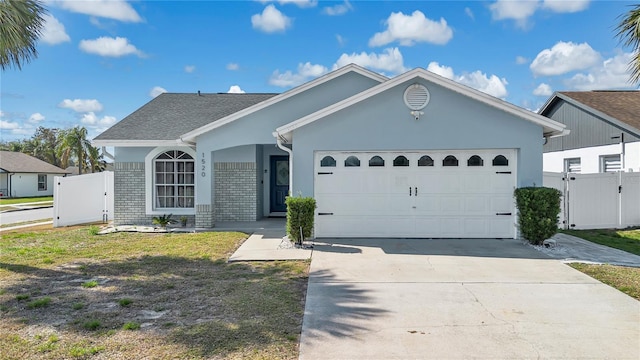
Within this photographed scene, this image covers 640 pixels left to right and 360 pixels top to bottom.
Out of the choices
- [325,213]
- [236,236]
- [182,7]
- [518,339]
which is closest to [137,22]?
[182,7]

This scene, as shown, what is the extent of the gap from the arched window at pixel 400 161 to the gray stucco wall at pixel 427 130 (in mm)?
357

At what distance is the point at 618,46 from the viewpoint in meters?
8.78

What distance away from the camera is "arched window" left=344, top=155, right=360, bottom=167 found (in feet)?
32.9

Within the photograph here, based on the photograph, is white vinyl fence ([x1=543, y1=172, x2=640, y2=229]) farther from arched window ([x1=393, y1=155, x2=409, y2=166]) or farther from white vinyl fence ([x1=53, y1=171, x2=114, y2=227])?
white vinyl fence ([x1=53, y1=171, x2=114, y2=227])

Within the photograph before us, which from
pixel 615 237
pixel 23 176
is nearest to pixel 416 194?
pixel 615 237

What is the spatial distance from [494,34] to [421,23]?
11.6 ft

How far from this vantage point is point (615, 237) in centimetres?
1082

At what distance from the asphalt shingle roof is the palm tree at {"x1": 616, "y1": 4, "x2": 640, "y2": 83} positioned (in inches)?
264

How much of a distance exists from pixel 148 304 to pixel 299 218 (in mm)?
4279

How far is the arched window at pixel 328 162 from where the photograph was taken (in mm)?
10070

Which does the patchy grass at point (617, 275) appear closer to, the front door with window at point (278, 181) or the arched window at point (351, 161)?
the arched window at point (351, 161)

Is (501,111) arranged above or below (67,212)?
above

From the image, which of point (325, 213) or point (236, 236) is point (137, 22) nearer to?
point (236, 236)

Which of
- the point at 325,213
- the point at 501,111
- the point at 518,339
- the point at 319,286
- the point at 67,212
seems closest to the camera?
the point at 518,339
